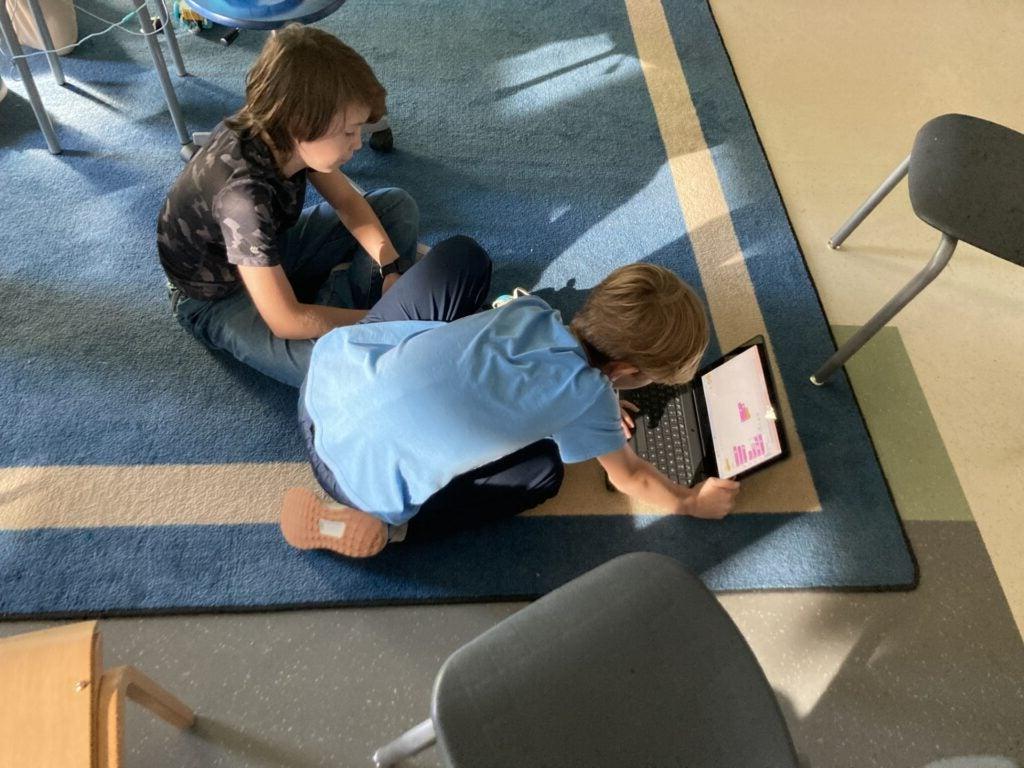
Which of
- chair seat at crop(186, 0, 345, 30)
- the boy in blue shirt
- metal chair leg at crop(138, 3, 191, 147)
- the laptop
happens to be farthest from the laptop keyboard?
metal chair leg at crop(138, 3, 191, 147)

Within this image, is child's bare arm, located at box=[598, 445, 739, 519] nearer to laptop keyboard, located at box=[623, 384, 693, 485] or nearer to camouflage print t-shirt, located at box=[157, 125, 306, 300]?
laptop keyboard, located at box=[623, 384, 693, 485]

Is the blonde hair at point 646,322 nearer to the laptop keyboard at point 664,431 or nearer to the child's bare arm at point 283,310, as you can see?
the laptop keyboard at point 664,431

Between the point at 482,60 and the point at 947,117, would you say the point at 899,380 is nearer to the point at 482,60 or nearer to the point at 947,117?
the point at 947,117

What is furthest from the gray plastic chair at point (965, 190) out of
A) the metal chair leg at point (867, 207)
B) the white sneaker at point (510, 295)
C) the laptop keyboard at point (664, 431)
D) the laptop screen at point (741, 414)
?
the white sneaker at point (510, 295)

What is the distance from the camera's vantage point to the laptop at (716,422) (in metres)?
1.20

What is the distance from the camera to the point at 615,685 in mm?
714

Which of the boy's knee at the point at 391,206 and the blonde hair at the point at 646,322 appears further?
the boy's knee at the point at 391,206

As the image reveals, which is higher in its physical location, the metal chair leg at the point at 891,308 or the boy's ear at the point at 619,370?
the boy's ear at the point at 619,370

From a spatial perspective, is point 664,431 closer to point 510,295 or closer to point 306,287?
point 510,295

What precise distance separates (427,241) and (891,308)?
0.91 metres

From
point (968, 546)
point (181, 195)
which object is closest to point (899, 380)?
point (968, 546)

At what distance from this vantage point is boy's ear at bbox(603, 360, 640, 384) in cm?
91

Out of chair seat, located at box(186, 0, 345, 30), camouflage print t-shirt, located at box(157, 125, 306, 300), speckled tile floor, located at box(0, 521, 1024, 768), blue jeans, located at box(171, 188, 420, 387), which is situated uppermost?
chair seat, located at box(186, 0, 345, 30)

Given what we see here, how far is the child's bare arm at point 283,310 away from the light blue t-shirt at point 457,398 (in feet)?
0.67
